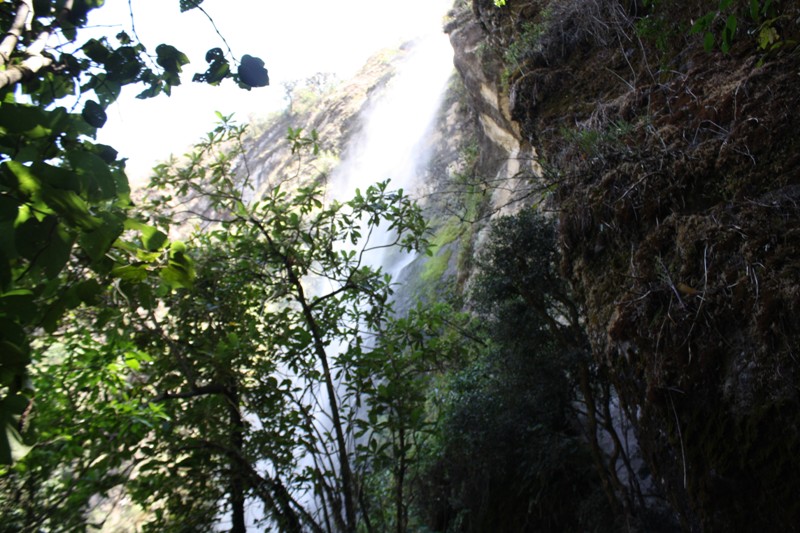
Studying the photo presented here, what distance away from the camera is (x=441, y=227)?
1989 centimetres

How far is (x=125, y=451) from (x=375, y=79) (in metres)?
37.8

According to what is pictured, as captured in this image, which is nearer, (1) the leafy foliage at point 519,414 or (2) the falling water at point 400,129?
(1) the leafy foliage at point 519,414

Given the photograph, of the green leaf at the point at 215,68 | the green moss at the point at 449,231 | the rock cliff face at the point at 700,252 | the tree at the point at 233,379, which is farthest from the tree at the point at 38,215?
the green moss at the point at 449,231

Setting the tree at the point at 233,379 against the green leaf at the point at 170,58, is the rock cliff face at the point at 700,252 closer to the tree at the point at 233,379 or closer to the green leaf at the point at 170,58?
the tree at the point at 233,379

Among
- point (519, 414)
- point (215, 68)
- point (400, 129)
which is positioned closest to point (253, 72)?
point (215, 68)

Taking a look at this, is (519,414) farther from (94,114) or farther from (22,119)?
(22,119)

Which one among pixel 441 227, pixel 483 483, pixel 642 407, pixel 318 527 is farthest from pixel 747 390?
pixel 441 227

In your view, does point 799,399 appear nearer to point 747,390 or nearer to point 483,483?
point 747,390

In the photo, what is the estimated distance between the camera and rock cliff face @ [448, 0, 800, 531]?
7.38 feet

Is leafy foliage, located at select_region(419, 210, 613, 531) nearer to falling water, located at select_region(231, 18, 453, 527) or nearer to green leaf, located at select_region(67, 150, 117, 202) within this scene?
green leaf, located at select_region(67, 150, 117, 202)

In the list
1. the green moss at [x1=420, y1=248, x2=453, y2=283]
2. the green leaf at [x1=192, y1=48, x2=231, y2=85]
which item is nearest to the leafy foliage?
the green leaf at [x1=192, y1=48, x2=231, y2=85]

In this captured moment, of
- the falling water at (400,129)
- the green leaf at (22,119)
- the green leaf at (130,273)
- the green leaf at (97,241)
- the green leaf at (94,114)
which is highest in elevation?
the falling water at (400,129)

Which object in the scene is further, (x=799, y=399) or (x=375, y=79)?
(x=375, y=79)

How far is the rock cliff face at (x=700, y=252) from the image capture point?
2248 millimetres
